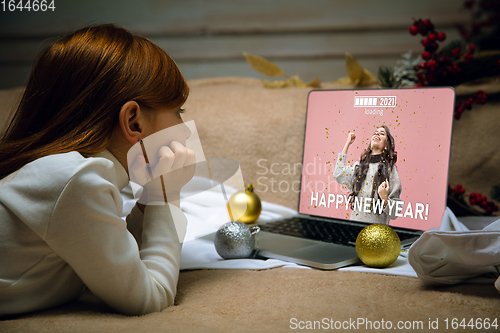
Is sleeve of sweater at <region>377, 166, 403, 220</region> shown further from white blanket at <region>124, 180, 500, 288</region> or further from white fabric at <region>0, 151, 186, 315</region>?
white fabric at <region>0, 151, 186, 315</region>

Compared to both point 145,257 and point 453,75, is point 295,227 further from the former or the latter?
point 453,75

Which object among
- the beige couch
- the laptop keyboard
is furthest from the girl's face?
the beige couch

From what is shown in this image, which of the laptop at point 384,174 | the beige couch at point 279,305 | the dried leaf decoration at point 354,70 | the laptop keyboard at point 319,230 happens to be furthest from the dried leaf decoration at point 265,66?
the beige couch at point 279,305

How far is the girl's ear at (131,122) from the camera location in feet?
1.65

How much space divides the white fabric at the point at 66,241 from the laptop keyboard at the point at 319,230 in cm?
34

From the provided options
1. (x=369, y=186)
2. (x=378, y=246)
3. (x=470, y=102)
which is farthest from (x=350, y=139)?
(x=470, y=102)

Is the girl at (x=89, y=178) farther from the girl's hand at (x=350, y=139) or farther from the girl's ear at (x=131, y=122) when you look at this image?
the girl's hand at (x=350, y=139)

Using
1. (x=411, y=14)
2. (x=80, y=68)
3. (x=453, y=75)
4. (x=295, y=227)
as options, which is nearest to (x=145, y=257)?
(x=80, y=68)

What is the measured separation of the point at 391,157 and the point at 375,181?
2.2 inches

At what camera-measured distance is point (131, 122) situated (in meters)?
0.52

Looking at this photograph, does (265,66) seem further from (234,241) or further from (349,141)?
(234,241)

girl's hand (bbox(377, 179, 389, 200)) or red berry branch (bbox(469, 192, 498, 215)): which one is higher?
girl's hand (bbox(377, 179, 389, 200))

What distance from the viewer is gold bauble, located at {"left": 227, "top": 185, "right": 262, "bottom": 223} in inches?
34.1

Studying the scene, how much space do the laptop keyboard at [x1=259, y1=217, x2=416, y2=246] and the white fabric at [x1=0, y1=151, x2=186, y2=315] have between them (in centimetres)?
34
